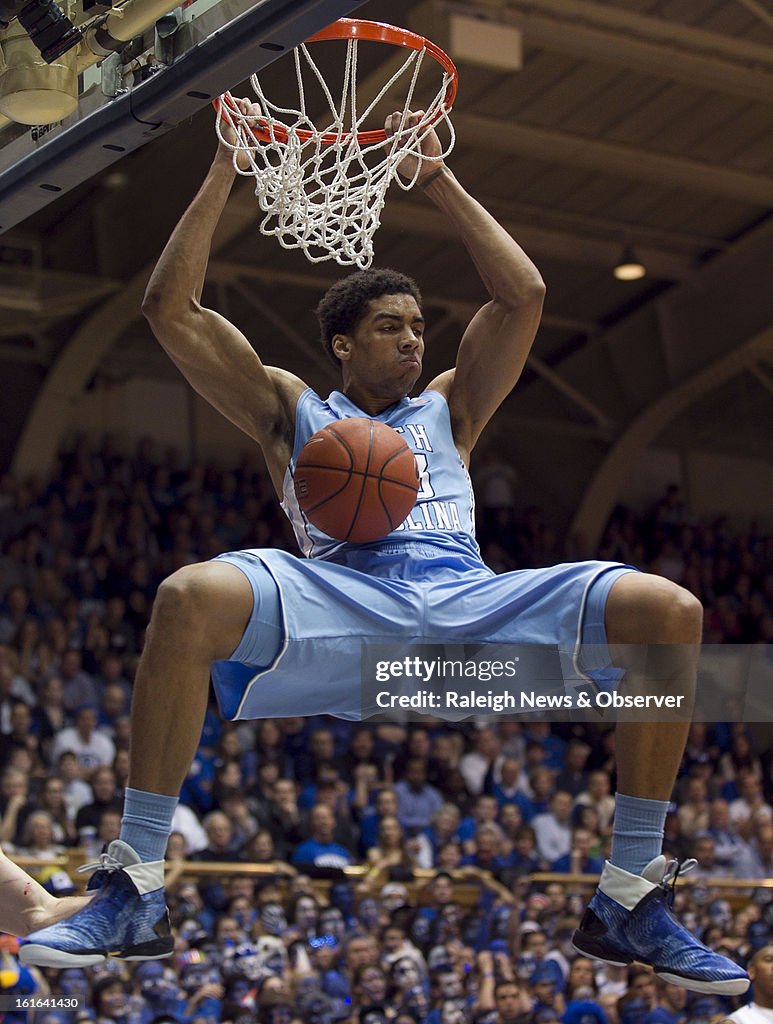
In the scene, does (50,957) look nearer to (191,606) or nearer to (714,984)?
(191,606)

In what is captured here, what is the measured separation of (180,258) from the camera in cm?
418

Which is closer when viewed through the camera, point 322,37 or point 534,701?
point 534,701

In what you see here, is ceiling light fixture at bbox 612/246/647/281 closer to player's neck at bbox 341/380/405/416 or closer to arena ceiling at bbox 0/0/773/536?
arena ceiling at bbox 0/0/773/536

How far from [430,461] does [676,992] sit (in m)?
5.52

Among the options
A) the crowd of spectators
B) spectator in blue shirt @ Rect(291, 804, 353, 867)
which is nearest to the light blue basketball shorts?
the crowd of spectators

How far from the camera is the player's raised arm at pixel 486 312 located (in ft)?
14.7

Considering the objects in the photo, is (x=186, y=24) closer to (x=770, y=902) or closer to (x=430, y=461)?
(x=430, y=461)

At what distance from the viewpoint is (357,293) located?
178 inches

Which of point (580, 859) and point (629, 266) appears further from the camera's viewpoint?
point (629, 266)

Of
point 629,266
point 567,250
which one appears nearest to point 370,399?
point 629,266

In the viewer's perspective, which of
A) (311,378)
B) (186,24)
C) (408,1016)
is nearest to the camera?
(186,24)

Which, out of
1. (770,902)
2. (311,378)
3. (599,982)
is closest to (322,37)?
(599,982)

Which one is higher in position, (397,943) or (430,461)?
(430,461)

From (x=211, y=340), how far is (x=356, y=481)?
672 mm
